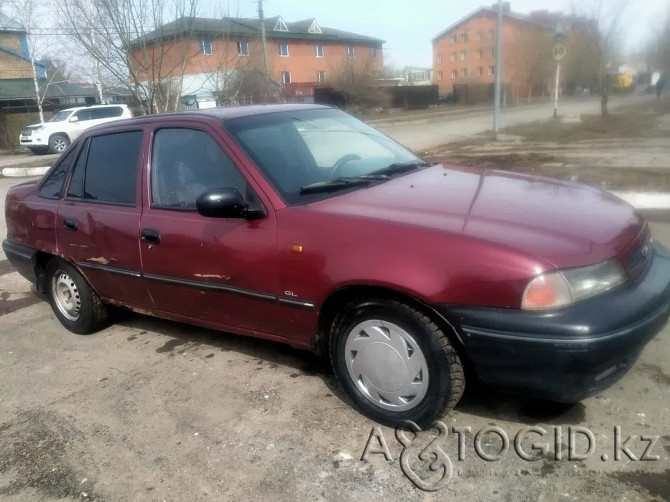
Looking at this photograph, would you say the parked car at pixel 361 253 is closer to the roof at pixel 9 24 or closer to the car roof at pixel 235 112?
the car roof at pixel 235 112

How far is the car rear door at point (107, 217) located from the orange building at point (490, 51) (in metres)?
17.1

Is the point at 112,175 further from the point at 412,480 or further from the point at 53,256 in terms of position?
the point at 412,480

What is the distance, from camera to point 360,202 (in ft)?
9.97

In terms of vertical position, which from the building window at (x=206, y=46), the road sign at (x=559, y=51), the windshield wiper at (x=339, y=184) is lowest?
the windshield wiper at (x=339, y=184)

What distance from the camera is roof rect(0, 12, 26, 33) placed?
27.8 metres

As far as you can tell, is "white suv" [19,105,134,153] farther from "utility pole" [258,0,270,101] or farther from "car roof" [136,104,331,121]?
"car roof" [136,104,331,121]

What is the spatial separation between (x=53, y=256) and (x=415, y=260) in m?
3.20

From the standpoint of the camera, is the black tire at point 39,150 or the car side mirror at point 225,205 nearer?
the car side mirror at point 225,205

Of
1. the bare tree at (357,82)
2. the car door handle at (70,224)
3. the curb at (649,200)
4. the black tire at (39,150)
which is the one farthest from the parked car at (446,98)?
the car door handle at (70,224)

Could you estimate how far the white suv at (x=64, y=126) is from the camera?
22.1 metres

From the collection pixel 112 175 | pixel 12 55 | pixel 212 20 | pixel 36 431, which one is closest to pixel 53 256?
pixel 112 175

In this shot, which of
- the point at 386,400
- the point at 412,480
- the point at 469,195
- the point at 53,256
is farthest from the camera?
the point at 53,256

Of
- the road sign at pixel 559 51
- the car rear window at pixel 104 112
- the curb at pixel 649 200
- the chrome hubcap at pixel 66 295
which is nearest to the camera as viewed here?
the chrome hubcap at pixel 66 295

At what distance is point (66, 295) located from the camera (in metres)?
4.59
